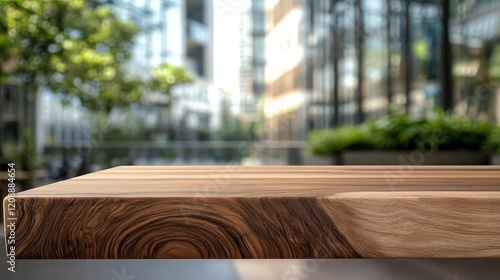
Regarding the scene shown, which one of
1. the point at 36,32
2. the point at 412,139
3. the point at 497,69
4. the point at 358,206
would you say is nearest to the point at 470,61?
the point at 497,69

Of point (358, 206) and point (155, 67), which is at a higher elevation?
point (155, 67)

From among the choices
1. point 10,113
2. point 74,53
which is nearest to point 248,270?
point 74,53

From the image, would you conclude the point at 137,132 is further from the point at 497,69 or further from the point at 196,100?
the point at 497,69

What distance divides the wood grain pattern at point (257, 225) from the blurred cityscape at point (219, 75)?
558cm

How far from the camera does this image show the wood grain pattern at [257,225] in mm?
767

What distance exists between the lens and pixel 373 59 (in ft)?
33.9

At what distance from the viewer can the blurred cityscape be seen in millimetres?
7586

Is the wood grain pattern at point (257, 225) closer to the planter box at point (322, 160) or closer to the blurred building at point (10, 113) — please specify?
the planter box at point (322, 160)

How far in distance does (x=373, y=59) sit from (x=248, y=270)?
7.91 meters

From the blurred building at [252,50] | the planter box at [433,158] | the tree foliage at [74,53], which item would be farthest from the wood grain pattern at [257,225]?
the blurred building at [252,50]

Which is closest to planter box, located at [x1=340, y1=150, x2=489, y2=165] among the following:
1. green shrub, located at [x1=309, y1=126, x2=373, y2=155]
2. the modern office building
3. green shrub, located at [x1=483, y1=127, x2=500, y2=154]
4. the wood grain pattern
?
green shrub, located at [x1=483, y1=127, x2=500, y2=154]

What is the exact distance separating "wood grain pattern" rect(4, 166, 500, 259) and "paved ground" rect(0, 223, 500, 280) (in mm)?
1812

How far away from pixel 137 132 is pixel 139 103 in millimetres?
607

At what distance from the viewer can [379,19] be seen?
9.89m
